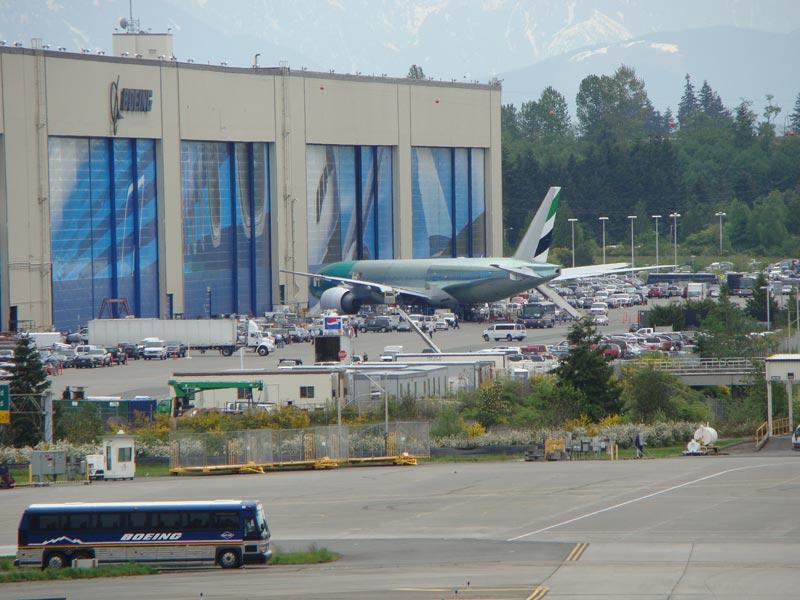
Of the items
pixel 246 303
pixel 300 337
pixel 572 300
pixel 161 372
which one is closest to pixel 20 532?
pixel 161 372

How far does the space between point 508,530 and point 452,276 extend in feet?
234

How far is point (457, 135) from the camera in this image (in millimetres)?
131250

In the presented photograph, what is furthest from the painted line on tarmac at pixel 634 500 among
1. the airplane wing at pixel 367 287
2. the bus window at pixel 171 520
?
the airplane wing at pixel 367 287

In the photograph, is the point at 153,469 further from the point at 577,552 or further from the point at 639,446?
the point at 577,552

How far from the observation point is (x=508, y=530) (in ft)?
121

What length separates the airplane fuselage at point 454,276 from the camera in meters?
104

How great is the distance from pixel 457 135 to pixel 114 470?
276ft

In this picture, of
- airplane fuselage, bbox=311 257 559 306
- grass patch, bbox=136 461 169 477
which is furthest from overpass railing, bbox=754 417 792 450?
airplane fuselage, bbox=311 257 559 306

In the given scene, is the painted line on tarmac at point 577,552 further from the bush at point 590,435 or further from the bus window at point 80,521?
the bush at point 590,435

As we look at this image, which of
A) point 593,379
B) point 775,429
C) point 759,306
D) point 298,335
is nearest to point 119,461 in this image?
point 593,379

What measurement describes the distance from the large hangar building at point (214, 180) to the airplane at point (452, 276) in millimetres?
Result: 6047

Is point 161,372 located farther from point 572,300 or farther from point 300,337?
point 572,300

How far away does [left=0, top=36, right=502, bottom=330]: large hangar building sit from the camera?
96.0 metres

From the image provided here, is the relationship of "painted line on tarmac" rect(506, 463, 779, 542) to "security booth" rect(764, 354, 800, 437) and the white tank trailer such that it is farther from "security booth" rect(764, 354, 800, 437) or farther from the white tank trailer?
"security booth" rect(764, 354, 800, 437)
